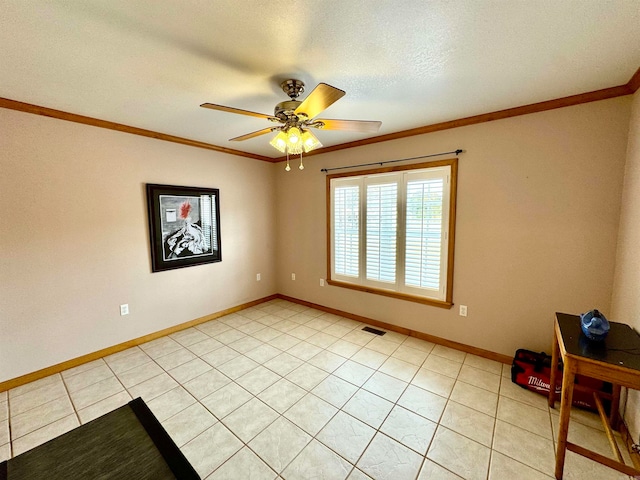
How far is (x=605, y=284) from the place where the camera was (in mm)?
2168

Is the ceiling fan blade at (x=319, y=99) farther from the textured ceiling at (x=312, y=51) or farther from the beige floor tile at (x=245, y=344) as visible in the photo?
the beige floor tile at (x=245, y=344)

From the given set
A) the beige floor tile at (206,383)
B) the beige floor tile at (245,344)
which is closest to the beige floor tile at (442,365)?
the beige floor tile at (245,344)

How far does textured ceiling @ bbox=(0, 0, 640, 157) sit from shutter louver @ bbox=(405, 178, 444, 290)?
89 cm

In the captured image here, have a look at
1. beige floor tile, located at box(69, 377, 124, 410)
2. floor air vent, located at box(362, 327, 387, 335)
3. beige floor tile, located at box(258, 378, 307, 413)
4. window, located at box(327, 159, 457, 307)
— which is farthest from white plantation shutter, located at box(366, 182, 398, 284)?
beige floor tile, located at box(69, 377, 124, 410)

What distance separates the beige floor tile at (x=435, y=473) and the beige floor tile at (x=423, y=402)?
38 centimetres

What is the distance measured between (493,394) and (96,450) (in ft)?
8.60

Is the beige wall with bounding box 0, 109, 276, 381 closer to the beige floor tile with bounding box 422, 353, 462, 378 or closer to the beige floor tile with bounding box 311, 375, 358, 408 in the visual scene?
the beige floor tile with bounding box 311, 375, 358, 408

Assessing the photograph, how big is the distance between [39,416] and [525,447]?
344 centimetres

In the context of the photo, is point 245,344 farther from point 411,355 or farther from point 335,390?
point 411,355

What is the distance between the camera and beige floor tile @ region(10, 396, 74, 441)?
1.85 meters

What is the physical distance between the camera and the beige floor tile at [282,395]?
207 centimetres

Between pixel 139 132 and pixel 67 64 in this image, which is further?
pixel 139 132

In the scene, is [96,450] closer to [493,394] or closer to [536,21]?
[493,394]

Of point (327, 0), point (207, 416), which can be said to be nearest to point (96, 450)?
point (207, 416)
